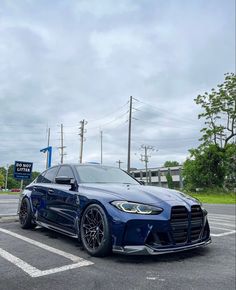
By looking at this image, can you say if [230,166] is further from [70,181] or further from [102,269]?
[102,269]

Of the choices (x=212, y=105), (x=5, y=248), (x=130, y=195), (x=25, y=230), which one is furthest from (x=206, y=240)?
(x=212, y=105)

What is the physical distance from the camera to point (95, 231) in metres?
4.60

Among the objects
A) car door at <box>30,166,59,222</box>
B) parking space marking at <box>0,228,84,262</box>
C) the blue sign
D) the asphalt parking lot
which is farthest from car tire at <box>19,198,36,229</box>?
the blue sign

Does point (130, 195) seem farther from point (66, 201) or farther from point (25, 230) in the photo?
point (25, 230)

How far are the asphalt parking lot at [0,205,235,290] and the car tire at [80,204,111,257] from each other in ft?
0.40

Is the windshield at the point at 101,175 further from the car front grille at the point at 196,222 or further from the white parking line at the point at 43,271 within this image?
the car front grille at the point at 196,222

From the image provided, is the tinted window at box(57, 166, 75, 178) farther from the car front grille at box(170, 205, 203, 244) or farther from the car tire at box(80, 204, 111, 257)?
the car front grille at box(170, 205, 203, 244)

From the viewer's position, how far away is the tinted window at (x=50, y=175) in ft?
20.9

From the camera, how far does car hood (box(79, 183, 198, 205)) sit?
14.8ft

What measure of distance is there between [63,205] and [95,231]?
993 mm

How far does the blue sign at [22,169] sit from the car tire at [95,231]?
18.4ft

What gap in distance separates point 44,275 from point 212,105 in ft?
136

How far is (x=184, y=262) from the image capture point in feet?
15.0

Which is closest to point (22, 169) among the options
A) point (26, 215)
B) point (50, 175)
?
point (26, 215)
